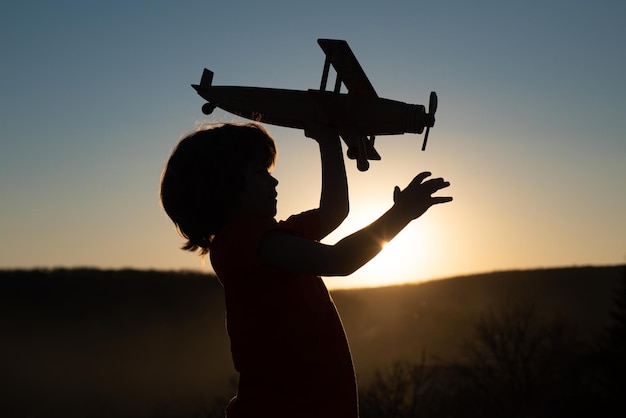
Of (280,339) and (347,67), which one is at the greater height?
(347,67)

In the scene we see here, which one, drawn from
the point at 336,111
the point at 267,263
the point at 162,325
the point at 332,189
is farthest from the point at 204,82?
the point at 162,325

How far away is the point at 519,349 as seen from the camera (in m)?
40.6

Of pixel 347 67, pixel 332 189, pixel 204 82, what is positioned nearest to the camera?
pixel 332 189

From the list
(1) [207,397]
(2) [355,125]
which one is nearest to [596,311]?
(1) [207,397]

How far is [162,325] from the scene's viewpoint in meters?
54.9

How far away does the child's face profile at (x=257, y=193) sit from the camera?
7.41 ft

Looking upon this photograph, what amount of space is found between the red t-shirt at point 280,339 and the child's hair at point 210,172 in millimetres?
104

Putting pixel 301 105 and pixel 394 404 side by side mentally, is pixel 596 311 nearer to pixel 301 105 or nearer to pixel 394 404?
pixel 394 404

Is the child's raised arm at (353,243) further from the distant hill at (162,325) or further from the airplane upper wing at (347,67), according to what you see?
the distant hill at (162,325)

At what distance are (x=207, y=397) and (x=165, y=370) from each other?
818 cm

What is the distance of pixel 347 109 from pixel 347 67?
0.25 metres

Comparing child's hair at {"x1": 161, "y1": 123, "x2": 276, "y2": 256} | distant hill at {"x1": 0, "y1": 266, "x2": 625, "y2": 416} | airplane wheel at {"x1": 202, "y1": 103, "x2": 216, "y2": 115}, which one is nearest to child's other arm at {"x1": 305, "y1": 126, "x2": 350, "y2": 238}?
child's hair at {"x1": 161, "y1": 123, "x2": 276, "y2": 256}

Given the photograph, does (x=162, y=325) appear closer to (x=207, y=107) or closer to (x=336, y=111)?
(x=207, y=107)

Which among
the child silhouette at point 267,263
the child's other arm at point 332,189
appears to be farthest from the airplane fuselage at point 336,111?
the child silhouette at point 267,263
